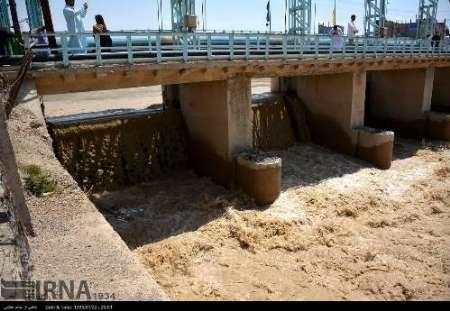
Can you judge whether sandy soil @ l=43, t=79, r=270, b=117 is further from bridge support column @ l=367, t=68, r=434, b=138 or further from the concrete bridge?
bridge support column @ l=367, t=68, r=434, b=138

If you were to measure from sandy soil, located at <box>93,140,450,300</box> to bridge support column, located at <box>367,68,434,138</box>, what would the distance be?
6.41 meters

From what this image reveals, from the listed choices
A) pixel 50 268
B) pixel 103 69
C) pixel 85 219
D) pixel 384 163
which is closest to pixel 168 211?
pixel 103 69

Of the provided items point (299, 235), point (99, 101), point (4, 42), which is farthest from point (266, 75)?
point (99, 101)

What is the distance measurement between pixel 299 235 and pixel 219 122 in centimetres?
547

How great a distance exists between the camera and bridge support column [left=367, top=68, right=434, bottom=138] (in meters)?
23.8

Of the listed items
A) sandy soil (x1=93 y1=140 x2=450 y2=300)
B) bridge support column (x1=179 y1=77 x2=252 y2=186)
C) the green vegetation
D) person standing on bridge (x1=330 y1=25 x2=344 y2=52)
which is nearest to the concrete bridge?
bridge support column (x1=179 y1=77 x2=252 y2=186)

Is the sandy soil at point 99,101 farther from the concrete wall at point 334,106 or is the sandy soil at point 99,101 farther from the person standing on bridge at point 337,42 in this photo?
the person standing on bridge at point 337,42

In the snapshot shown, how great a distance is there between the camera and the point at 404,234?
45.8 feet

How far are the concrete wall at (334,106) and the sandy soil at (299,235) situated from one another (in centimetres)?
242

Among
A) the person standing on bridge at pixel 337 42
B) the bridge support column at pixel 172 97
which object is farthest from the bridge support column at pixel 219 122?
the person standing on bridge at pixel 337 42

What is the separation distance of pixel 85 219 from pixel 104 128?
8210 mm

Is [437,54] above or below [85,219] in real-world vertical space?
above

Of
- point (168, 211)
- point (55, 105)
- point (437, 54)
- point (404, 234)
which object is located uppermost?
point (437, 54)

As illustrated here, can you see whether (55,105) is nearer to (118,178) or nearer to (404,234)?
(118,178)
